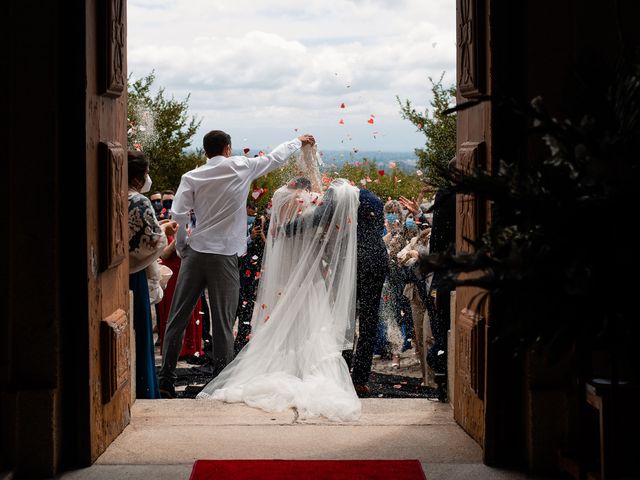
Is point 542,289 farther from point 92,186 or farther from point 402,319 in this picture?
point 402,319

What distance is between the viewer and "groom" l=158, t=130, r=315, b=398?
8.28m

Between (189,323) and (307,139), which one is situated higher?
(307,139)

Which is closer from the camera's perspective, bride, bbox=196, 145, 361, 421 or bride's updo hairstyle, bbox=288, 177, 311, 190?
bride, bbox=196, 145, 361, 421

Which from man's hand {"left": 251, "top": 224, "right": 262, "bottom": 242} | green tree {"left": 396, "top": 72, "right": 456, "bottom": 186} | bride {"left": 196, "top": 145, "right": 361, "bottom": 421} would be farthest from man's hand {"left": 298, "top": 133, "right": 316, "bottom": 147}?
green tree {"left": 396, "top": 72, "right": 456, "bottom": 186}

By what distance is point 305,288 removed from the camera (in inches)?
337

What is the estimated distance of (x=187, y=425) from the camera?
6480 millimetres

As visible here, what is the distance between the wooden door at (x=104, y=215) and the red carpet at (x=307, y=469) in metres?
0.71

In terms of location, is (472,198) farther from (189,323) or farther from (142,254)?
(189,323)

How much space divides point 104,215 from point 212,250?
2.72 metres

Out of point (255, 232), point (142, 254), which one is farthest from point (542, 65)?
point (255, 232)

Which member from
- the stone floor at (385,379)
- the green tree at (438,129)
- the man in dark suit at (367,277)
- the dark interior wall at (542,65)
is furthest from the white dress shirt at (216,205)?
the green tree at (438,129)

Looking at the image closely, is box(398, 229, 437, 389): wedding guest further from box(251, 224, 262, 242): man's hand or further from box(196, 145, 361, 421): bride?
box(251, 224, 262, 242): man's hand

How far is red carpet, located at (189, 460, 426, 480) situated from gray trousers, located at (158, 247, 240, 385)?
285 cm

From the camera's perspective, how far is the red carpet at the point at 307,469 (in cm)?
523
